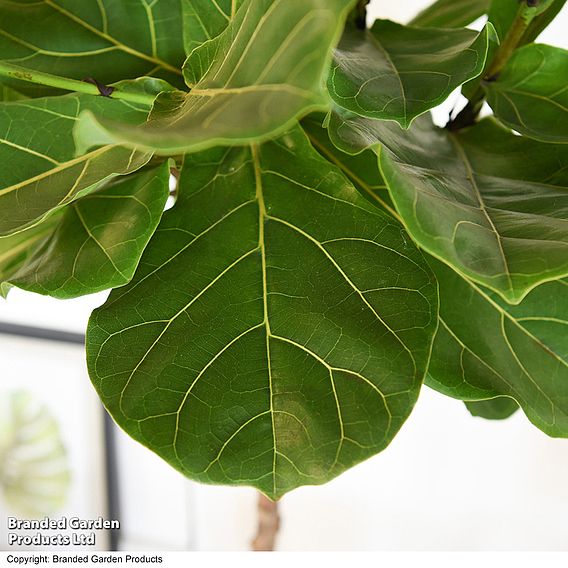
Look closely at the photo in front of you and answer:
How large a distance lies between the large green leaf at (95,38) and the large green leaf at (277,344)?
140 mm

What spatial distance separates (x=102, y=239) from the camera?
374mm

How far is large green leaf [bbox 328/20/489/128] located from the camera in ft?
1.03

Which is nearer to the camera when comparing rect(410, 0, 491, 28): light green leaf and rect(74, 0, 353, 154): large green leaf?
rect(74, 0, 353, 154): large green leaf

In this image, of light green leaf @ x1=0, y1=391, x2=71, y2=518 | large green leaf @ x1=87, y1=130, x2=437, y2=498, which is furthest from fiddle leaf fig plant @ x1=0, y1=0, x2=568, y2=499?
light green leaf @ x1=0, y1=391, x2=71, y2=518

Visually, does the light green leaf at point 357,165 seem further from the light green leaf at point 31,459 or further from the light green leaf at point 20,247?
the light green leaf at point 31,459

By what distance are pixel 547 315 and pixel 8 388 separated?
143 centimetres

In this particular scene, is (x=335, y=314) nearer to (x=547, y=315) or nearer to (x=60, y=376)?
(x=547, y=315)

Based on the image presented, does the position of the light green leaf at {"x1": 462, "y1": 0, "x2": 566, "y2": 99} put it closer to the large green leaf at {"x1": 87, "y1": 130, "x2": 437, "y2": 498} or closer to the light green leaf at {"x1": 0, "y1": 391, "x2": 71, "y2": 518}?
the large green leaf at {"x1": 87, "y1": 130, "x2": 437, "y2": 498}

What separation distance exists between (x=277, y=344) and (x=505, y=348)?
0.14 metres

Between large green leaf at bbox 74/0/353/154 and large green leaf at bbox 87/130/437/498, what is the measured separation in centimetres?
15

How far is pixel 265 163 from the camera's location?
394 mm

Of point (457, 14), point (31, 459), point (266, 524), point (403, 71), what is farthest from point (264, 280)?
point (31, 459)

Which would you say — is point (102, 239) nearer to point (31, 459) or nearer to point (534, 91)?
point (534, 91)

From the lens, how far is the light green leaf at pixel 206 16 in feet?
1.28
